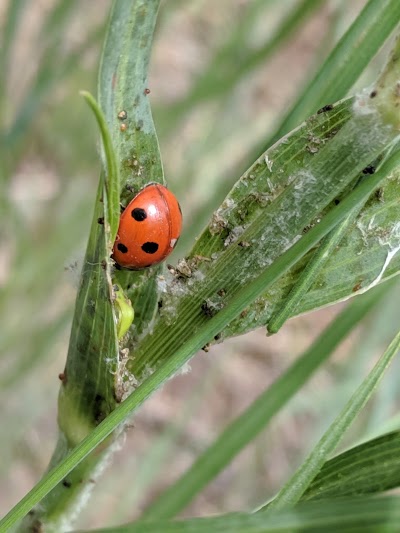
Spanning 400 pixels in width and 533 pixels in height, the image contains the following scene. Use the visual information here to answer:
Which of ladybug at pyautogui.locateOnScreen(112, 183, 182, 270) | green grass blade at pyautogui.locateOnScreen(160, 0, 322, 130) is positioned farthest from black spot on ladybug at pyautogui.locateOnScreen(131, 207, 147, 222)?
green grass blade at pyautogui.locateOnScreen(160, 0, 322, 130)

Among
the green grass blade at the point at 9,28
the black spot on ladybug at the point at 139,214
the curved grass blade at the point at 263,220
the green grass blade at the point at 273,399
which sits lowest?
the curved grass blade at the point at 263,220

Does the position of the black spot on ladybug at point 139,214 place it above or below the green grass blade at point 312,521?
above

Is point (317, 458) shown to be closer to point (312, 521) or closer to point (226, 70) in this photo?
point (312, 521)

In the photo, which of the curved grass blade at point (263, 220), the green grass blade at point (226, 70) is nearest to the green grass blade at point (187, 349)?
the curved grass blade at point (263, 220)

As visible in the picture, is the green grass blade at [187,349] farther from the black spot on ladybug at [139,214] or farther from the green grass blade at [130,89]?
the black spot on ladybug at [139,214]

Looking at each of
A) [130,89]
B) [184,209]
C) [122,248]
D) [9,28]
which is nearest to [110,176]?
[130,89]

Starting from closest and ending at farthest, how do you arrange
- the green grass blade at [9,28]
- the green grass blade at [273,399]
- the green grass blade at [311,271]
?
the green grass blade at [311,271] → the green grass blade at [273,399] → the green grass blade at [9,28]

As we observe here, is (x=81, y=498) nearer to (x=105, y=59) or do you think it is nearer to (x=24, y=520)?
(x=24, y=520)
